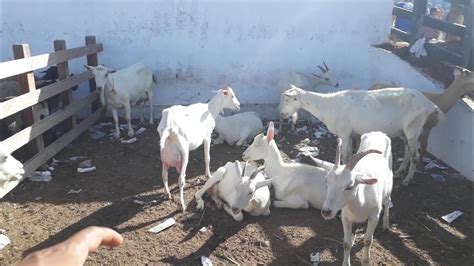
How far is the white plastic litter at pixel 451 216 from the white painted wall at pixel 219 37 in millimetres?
4024

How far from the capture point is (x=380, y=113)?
21.1ft

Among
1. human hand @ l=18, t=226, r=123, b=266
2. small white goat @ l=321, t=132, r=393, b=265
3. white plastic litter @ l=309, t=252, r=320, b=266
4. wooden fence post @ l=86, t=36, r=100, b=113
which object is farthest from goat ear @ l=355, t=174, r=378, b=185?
wooden fence post @ l=86, t=36, r=100, b=113

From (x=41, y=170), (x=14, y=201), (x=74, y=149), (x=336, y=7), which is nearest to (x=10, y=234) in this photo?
(x=14, y=201)

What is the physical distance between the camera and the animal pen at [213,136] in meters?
4.76

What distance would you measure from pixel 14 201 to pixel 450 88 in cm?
687

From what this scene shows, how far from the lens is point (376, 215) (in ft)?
13.4

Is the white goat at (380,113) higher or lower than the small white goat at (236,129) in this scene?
higher

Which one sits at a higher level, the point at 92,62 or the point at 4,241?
the point at 92,62

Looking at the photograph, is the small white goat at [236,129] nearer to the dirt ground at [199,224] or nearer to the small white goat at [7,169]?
the dirt ground at [199,224]

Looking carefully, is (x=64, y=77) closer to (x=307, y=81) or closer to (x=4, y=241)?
(x=4, y=241)

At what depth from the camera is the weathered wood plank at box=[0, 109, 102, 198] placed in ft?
18.7

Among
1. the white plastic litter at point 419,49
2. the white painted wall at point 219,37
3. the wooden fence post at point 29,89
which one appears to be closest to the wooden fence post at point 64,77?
the wooden fence post at point 29,89

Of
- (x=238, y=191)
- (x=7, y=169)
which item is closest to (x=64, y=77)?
(x=7, y=169)

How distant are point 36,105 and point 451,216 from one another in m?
6.20
